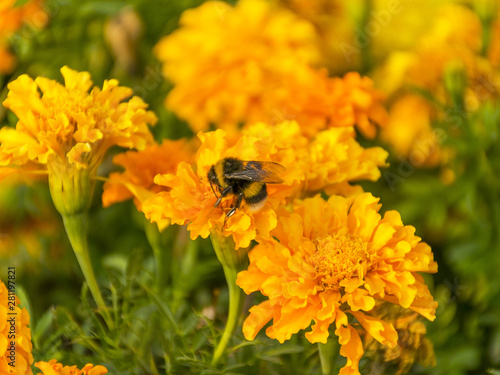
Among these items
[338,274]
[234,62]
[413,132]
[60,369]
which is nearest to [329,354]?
[338,274]

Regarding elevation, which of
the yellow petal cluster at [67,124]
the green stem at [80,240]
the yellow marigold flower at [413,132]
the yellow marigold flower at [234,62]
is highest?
the yellow petal cluster at [67,124]

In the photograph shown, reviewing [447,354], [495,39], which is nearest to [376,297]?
[447,354]

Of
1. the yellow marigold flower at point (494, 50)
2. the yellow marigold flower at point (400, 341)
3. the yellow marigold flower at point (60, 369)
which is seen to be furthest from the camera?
the yellow marigold flower at point (494, 50)

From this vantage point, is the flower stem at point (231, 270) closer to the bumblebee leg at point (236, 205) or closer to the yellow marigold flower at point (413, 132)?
the bumblebee leg at point (236, 205)

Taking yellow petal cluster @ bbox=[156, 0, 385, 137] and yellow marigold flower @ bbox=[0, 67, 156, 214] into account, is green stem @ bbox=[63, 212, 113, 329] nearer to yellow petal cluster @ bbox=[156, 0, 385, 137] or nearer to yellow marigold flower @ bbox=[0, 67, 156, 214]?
yellow marigold flower @ bbox=[0, 67, 156, 214]

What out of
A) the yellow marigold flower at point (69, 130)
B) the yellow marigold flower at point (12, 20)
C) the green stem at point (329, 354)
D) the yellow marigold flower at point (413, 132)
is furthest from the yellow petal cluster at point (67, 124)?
the yellow marigold flower at point (413, 132)

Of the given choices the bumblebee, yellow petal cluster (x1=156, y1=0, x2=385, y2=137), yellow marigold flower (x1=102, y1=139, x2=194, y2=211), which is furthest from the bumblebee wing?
yellow petal cluster (x1=156, y1=0, x2=385, y2=137)
